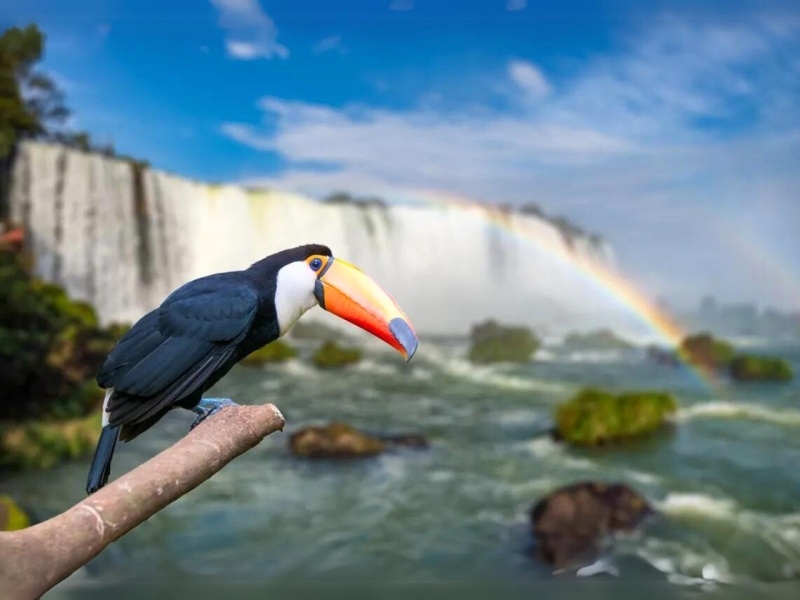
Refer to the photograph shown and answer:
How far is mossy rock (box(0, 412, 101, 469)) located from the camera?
7.68 meters

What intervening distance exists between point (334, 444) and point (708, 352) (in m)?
5.62

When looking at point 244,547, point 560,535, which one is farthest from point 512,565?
point 244,547

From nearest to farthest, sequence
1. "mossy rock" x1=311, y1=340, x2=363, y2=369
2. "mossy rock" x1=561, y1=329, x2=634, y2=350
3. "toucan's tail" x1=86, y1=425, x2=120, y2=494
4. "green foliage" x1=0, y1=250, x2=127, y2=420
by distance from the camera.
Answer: "toucan's tail" x1=86, y1=425, x2=120, y2=494 → "green foliage" x1=0, y1=250, x2=127, y2=420 → "mossy rock" x1=311, y1=340, x2=363, y2=369 → "mossy rock" x1=561, y1=329, x2=634, y2=350

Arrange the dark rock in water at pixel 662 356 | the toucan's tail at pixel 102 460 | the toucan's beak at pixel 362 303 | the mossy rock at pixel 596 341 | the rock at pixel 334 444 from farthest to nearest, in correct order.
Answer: the mossy rock at pixel 596 341
the dark rock in water at pixel 662 356
the rock at pixel 334 444
the toucan's beak at pixel 362 303
the toucan's tail at pixel 102 460

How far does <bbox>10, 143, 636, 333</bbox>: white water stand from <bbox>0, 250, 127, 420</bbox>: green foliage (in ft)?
7.55

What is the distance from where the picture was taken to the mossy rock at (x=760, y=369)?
10.6 metres

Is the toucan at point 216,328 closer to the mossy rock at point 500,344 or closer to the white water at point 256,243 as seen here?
the white water at point 256,243

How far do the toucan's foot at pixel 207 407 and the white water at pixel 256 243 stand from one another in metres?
9.69

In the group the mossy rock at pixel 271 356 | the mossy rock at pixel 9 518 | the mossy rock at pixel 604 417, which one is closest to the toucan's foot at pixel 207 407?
the mossy rock at pixel 9 518

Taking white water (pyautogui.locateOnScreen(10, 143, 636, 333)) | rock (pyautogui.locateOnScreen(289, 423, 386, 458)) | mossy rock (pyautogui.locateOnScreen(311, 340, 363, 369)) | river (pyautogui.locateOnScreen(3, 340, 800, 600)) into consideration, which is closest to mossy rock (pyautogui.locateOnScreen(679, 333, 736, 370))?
river (pyautogui.locateOnScreen(3, 340, 800, 600))

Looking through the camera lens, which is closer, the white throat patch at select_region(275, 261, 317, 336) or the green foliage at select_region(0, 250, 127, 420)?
the white throat patch at select_region(275, 261, 317, 336)

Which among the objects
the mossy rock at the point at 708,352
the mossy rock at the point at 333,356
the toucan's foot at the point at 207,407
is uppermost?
the mossy rock at the point at 333,356

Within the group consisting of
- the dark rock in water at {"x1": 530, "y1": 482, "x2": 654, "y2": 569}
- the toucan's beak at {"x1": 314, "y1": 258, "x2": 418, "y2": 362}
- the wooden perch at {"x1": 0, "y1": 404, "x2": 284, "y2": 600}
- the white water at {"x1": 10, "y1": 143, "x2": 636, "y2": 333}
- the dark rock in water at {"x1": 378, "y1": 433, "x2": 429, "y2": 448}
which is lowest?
the dark rock in water at {"x1": 530, "y1": 482, "x2": 654, "y2": 569}

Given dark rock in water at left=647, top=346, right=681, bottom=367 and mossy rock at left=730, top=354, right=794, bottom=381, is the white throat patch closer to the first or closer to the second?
mossy rock at left=730, top=354, right=794, bottom=381
